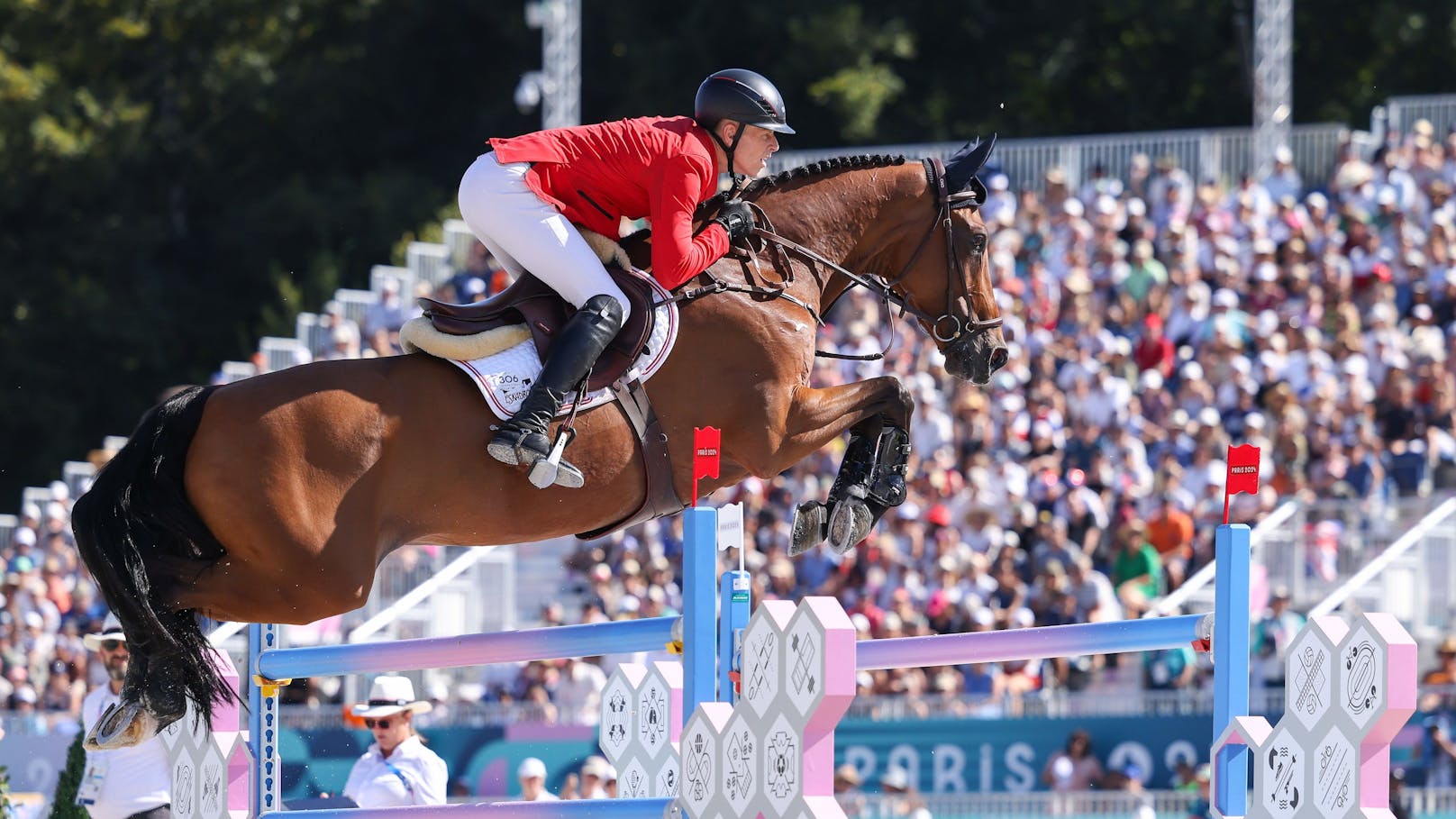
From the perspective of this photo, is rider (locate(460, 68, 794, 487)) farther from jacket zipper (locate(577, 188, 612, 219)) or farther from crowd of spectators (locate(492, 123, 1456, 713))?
crowd of spectators (locate(492, 123, 1456, 713))

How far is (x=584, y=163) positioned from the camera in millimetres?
6625

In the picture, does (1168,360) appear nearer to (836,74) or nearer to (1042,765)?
(1042,765)

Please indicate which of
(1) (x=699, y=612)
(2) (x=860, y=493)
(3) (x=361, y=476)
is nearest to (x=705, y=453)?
(1) (x=699, y=612)

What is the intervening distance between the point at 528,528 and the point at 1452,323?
974 centimetres

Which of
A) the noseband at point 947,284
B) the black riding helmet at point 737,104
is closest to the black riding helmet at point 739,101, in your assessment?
the black riding helmet at point 737,104

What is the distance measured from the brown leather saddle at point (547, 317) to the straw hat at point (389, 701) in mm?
1967

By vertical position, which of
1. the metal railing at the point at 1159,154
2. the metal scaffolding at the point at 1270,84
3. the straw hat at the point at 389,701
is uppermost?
the metal scaffolding at the point at 1270,84

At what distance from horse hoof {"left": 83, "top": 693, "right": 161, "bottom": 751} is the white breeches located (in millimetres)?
1759

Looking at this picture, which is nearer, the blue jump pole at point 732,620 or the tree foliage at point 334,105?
the blue jump pole at point 732,620

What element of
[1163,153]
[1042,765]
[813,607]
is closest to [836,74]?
[1163,153]

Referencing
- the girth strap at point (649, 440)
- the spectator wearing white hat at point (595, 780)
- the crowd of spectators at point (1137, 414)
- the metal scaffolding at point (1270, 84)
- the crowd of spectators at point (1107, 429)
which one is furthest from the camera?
the metal scaffolding at point (1270, 84)

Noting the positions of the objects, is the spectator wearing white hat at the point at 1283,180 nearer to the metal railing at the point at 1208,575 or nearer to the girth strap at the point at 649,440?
the metal railing at the point at 1208,575

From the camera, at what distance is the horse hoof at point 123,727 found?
20.3 feet

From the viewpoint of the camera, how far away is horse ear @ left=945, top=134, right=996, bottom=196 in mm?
7508
